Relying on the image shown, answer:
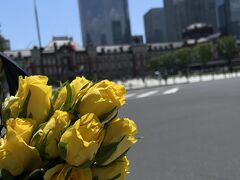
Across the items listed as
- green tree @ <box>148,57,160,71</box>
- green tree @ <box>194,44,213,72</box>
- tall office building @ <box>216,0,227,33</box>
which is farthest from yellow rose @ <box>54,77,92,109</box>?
tall office building @ <box>216,0,227,33</box>

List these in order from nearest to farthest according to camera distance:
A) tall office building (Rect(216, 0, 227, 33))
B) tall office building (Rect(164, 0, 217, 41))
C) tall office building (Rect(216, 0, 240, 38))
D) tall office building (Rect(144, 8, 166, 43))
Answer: tall office building (Rect(216, 0, 240, 38)) → tall office building (Rect(216, 0, 227, 33)) → tall office building (Rect(164, 0, 217, 41)) → tall office building (Rect(144, 8, 166, 43))

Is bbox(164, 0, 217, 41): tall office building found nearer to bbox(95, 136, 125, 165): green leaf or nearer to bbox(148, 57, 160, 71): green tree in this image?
bbox(148, 57, 160, 71): green tree

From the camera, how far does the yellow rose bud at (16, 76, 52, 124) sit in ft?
4.84

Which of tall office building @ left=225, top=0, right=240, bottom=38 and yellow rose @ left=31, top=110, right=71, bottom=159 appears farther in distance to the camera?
tall office building @ left=225, top=0, right=240, bottom=38

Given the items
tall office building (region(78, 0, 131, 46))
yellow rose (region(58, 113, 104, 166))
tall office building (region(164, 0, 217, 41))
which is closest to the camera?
yellow rose (region(58, 113, 104, 166))

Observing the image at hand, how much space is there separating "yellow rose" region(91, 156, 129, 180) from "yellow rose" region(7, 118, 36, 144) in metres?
0.21

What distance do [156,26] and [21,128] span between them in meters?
191

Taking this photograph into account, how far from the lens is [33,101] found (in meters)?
1.48

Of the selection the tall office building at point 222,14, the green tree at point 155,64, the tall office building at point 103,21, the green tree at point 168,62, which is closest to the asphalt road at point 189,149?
the green tree at point 168,62

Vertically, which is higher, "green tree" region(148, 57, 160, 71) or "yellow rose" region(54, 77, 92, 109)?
"yellow rose" region(54, 77, 92, 109)

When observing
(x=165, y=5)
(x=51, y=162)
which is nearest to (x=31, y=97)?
(x=51, y=162)

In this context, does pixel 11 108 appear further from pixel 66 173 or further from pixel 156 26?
pixel 156 26

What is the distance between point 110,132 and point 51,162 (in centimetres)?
19

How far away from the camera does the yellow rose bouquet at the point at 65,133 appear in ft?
4.30
